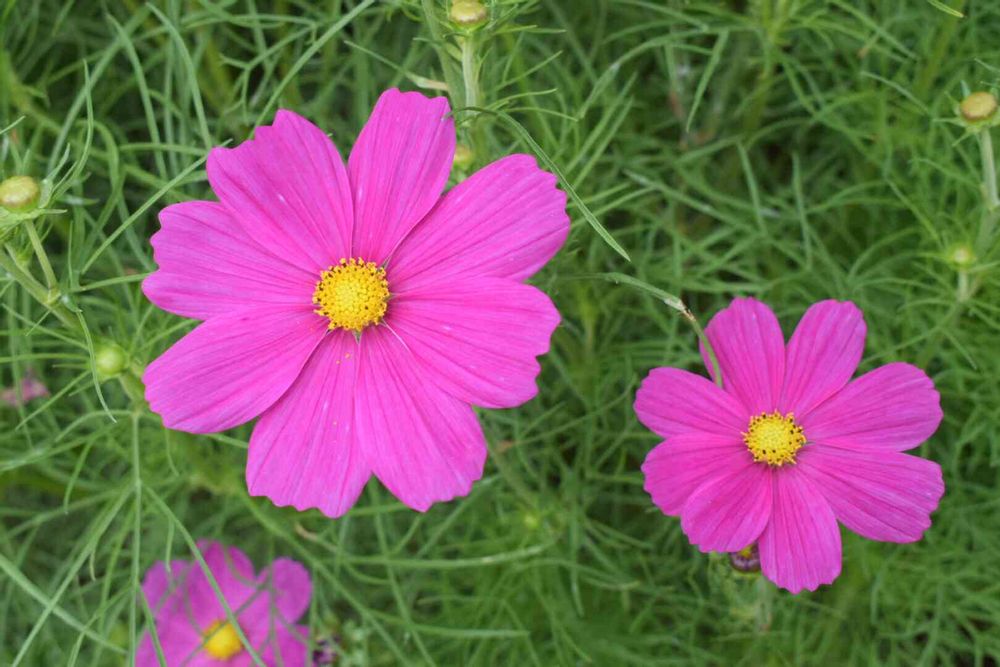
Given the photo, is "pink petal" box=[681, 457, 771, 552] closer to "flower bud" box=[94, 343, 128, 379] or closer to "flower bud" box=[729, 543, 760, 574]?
"flower bud" box=[729, 543, 760, 574]

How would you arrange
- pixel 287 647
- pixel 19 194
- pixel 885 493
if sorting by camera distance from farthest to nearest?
pixel 287 647
pixel 885 493
pixel 19 194

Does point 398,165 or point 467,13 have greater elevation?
point 467,13

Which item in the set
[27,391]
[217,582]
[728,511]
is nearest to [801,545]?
[728,511]

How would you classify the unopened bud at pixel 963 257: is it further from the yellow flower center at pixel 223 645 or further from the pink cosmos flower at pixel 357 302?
the yellow flower center at pixel 223 645

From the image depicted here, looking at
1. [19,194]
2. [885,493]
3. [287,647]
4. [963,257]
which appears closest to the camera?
[19,194]

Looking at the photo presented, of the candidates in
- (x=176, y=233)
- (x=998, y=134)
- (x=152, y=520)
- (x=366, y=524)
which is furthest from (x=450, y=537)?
(x=998, y=134)

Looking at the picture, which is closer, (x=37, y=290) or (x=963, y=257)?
(x=37, y=290)

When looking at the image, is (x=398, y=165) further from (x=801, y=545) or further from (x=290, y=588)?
(x=290, y=588)

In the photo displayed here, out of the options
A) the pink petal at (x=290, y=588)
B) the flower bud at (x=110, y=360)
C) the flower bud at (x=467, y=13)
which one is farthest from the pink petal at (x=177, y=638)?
the flower bud at (x=467, y=13)

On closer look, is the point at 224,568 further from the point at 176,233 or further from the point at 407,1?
the point at 407,1
